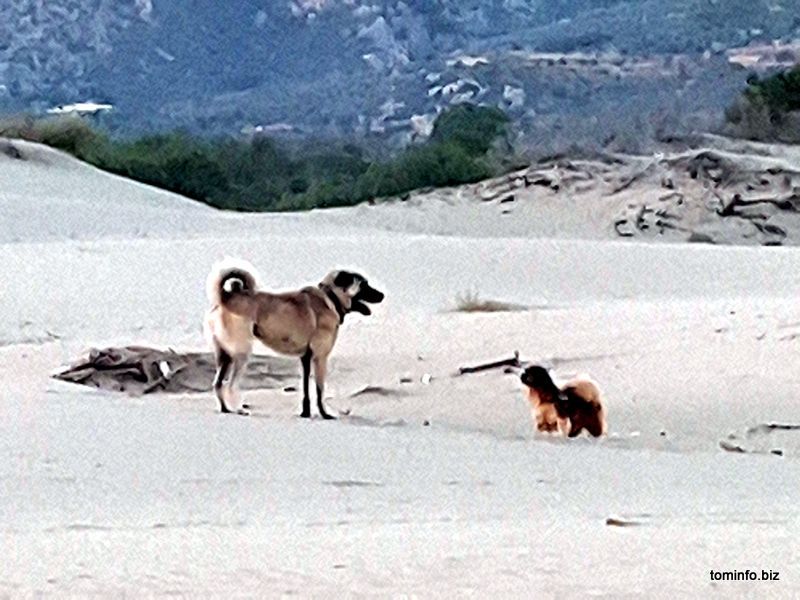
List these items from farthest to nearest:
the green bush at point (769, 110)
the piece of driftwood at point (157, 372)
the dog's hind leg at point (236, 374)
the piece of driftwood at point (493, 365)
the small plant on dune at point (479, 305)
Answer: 1. the green bush at point (769, 110)
2. the small plant on dune at point (479, 305)
3. the piece of driftwood at point (493, 365)
4. the piece of driftwood at point (157, 372)
5. the dog's hind leg at point (236, 374)

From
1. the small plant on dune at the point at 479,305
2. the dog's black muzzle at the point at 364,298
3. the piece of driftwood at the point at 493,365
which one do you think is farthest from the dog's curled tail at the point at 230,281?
the small plant on dune at the point at 479,305

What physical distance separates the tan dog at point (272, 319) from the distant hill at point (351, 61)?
40874 millimetres

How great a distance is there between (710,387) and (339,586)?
702cm

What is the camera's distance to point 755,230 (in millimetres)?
29078

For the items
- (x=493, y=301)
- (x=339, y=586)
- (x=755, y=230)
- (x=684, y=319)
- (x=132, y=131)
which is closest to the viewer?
(x=339, y=586)

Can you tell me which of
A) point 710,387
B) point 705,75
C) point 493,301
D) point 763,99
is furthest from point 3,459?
point 705,75

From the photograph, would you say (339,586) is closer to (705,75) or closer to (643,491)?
(643,491)

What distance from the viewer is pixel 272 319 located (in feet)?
35.7

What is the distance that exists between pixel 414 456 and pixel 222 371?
2059 millimetres

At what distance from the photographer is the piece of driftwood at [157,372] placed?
42.2ft

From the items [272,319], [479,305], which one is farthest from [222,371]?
[479,305]

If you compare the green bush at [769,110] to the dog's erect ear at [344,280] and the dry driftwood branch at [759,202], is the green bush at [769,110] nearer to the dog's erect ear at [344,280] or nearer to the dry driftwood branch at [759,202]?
the dry driftwood branch at [759,202]

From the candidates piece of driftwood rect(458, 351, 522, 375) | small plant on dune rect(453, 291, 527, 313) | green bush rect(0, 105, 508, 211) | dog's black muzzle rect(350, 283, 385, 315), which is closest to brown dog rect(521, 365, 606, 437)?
dog's black muzzle rect(350, 283, 385, 315)

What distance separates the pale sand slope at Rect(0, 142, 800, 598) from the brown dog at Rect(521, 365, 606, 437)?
0.55 feet
